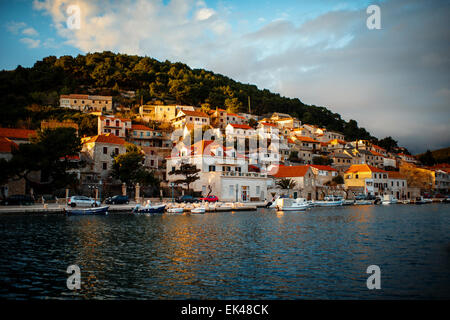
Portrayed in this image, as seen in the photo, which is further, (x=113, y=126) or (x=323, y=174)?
(x=113, y=126)

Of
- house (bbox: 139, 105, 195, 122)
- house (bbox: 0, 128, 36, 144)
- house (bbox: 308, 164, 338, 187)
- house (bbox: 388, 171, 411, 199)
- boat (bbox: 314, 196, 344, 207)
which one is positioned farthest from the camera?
house (bbox: 139, 105, 195, 122)

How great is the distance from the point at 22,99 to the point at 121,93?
110 feet

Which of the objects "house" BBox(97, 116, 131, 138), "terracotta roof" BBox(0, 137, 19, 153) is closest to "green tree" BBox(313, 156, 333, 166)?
"house" BBox(97, 116, 131, 138)

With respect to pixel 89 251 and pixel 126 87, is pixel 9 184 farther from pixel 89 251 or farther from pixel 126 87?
pixel 126 87

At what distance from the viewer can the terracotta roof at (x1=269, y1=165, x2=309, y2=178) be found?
6506 centimetres

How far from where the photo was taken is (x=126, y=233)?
24312 millimetres

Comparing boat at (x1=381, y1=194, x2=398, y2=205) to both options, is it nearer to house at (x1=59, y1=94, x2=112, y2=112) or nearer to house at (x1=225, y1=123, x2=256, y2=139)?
house at (x1=225, y1=123, x2=256, y2=139)

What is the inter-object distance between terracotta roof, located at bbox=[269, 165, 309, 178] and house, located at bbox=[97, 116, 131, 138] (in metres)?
35.8

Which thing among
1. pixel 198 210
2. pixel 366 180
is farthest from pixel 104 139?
pixel 366 180

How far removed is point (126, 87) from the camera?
117375 millimetres

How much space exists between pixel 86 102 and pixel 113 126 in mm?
21873

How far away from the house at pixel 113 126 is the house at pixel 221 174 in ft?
76.9
